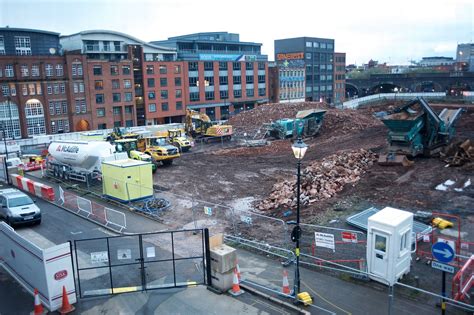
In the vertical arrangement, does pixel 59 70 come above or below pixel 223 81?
above

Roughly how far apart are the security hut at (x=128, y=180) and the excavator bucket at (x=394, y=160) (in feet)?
50.7

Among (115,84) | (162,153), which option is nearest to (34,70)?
(115,84)

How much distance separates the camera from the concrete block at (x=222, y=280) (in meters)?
13.8

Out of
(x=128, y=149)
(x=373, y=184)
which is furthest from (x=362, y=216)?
(x=128, y=149)

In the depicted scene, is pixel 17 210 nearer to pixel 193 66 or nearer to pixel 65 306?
pixel 65 306

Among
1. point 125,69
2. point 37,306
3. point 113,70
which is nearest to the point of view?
point 37,306

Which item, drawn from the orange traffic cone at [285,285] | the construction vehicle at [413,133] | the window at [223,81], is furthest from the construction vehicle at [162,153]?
the window at [223,81]

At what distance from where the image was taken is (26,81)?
211 ft

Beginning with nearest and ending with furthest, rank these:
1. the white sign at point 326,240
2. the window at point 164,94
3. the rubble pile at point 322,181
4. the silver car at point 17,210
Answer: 1. the white sign at point 326,240
2. the silver car at point 17,210
3. the rubble pile at point 322,181
4. the window at point 164,94

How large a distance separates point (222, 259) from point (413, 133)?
19374mm

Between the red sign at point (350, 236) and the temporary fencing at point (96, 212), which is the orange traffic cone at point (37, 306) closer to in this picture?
the temporary fencing at point (96, 212)

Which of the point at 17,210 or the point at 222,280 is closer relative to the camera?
the point at 222,280

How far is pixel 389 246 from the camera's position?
13.2m

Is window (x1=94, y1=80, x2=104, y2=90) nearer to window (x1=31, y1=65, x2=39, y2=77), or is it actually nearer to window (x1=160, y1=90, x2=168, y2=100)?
window (x1=31, y1=65, x2=39, y2=77)
